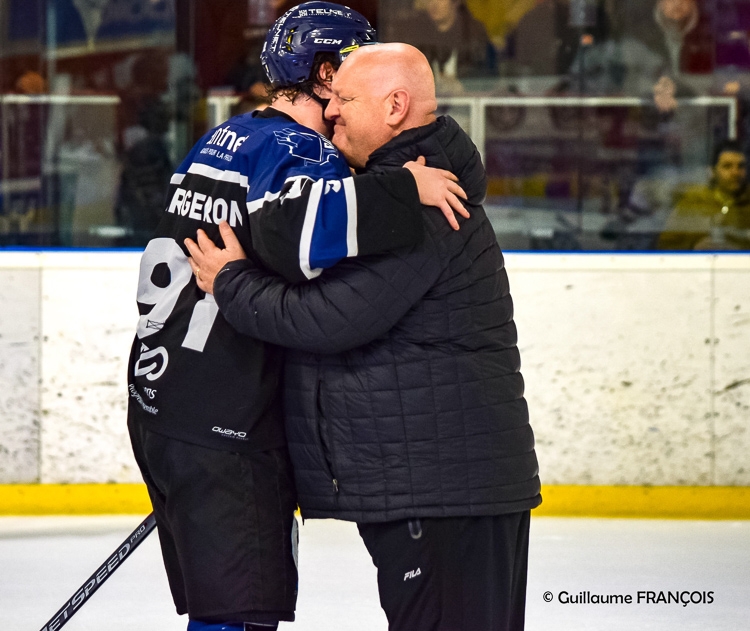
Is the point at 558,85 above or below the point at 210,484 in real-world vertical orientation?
above

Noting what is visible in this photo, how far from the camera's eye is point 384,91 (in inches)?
62.2

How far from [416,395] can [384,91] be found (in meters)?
0.43

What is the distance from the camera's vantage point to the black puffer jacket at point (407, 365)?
1536 mm

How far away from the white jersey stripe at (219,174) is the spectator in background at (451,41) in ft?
9.84

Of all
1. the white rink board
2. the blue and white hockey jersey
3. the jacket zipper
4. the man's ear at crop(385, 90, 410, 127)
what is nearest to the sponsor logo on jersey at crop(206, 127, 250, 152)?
the blue and white hockey jersey

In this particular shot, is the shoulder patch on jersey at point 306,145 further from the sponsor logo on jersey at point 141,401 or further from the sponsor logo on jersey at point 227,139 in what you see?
the sponsor logo on jersey at point 141,401

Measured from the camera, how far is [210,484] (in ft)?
5.46

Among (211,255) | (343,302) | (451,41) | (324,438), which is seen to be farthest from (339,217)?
(451,41)

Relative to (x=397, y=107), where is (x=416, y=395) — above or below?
below

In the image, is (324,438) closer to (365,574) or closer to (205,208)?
(205,208)

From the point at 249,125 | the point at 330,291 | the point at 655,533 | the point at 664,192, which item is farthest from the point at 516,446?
the point at 664,192

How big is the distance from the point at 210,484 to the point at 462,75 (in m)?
3.23

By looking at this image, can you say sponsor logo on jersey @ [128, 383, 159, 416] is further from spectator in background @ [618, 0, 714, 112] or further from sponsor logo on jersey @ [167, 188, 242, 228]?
spectator in background @ [618, 0, 714, 112]

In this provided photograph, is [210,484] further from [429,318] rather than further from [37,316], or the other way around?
[37,316]
